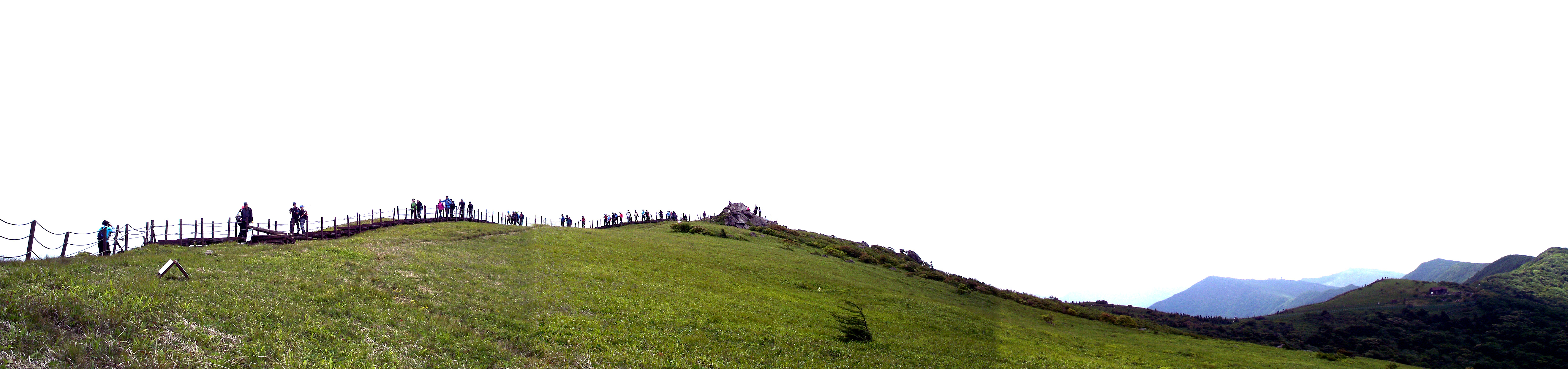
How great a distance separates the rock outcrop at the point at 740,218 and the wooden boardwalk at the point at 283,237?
4030 centimetres

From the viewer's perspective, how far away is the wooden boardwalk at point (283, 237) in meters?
29.3

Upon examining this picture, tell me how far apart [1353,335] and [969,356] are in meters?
83.3

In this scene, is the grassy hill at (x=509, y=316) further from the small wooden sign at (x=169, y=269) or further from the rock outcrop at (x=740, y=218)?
the rock outcrop at (x=740, y=218)

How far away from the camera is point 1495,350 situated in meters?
72.7

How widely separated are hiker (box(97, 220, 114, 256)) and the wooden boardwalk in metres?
1.77

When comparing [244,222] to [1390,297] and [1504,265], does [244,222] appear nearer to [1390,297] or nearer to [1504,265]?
[1390,297]

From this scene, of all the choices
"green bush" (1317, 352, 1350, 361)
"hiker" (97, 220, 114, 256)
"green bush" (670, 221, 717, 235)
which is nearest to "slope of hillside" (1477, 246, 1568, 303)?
"green bush" (1317, 352, 1350, 361)

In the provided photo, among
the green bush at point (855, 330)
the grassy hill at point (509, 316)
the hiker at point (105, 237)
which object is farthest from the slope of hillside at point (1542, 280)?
the hiker at point (105, 237)

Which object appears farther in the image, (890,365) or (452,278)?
(452,278)

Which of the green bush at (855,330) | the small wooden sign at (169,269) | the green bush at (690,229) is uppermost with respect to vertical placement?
the small wooden sign at (169,269)

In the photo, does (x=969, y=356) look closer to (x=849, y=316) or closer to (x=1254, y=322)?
(x=849, y=316)

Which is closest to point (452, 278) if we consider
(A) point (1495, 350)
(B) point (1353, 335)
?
(B) point (1353, 335)

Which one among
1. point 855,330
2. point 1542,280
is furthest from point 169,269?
point 1542,280

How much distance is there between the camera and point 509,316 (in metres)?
20.2
